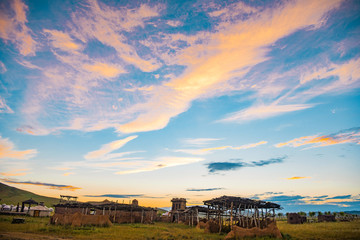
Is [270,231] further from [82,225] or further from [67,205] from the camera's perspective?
[67,205]

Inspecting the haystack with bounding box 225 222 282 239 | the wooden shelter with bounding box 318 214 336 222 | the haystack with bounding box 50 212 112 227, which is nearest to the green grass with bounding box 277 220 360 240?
the haystack with bounding box 225 222 282 239

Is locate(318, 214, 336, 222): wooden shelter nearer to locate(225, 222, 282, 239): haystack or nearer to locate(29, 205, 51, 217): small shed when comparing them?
locate(225, 222, 282, 239): haystack

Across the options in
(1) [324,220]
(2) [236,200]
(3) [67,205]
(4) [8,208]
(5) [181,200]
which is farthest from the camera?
(5) [181,200]

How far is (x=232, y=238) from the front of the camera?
18.8 metres

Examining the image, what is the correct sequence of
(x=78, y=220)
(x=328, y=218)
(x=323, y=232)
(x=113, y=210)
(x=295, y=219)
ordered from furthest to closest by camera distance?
(x=328, y=218), (x=295, y=219), (x=113, y=210), (x=78, y=220), (x=323, y=232)

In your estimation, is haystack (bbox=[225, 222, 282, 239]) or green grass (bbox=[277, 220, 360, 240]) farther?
green grass (bbox=[277, 220, 360, 240])

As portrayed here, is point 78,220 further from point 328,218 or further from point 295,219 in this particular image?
point 328,218

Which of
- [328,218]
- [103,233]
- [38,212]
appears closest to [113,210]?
[38,212]

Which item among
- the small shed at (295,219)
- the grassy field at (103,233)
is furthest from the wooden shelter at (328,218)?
the grassy field at (103,233)

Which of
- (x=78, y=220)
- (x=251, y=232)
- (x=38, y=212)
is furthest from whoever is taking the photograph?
(x=38, y=212)

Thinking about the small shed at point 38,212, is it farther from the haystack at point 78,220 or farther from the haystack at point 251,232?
the haystack at point 251,232

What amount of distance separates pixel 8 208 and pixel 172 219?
1629 inches

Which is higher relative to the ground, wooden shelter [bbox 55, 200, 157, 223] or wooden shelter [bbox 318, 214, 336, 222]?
wooden shelter [bbox 55, 200, 157, 223]

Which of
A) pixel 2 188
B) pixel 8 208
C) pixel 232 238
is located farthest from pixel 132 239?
pixel 2 188
